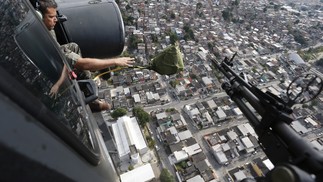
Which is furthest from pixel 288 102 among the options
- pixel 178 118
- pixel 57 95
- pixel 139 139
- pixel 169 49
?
pixel 178 118

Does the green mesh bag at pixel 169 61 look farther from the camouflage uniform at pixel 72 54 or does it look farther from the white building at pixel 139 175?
the white building at pixel 139 175

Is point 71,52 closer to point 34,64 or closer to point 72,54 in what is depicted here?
point 72,54

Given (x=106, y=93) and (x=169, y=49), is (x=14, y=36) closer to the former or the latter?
(x=169, y=49)

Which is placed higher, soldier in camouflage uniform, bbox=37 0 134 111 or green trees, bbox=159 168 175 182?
soldier in camouflage uniform, bbox=37 0 134 111

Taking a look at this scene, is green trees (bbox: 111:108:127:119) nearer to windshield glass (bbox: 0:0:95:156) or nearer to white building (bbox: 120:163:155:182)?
white building (bbox: 120:163:155:182)

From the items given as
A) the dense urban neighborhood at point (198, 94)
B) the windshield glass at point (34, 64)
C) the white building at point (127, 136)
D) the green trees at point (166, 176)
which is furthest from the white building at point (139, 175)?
the windshield glass at point (34, 64)

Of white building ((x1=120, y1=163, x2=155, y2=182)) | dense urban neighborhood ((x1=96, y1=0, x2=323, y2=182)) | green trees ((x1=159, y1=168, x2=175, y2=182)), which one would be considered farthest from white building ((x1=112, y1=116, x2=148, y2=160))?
green trees ((x1=159, y1=168, x2=175, y2=182))

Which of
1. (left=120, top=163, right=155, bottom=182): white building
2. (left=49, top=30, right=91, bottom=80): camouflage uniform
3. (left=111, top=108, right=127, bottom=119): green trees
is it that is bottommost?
(left=111, top=108, right=127, bottom=119): green trees
